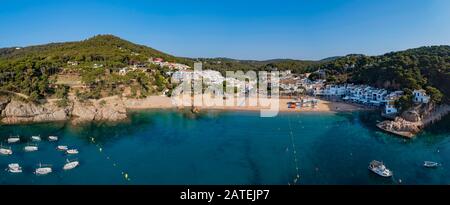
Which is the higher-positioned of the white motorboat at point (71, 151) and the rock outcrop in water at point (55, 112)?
the rock outcrop in water at point (55, 112)

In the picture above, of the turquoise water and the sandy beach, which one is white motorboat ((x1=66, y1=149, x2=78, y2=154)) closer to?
the turquoise water

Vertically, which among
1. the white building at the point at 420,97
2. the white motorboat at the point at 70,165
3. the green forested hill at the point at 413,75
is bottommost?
the white motorboat at the point at 70,165

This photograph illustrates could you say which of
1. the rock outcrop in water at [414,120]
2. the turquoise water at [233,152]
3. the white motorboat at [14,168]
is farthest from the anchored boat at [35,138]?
the rock outcrop in water at [414,120]

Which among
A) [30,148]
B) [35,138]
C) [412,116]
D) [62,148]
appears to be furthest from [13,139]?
[412,116]

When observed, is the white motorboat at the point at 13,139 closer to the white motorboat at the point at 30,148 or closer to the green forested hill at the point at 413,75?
the white motorboat at the point at 30,148

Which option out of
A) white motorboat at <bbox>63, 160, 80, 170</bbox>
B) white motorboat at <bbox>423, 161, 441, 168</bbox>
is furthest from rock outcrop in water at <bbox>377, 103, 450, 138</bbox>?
white motorboat at <bbox>63, 160, 80, 170</bbox>

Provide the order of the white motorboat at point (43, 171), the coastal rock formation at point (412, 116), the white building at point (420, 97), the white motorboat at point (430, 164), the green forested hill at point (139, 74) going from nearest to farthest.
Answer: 1. the white motorboat at point (43, 171)
2. the white motorboat at point (430, 164)
3. the coastal rock formation at point (412, 116)
4. the white building at point (420, 97)
5. the green forested hill at point (139, 74)

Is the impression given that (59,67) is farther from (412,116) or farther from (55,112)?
(412,116)
